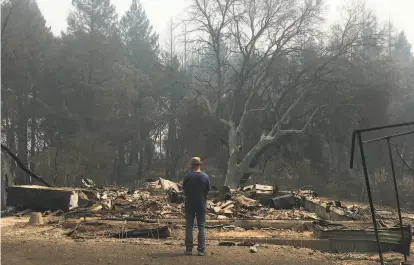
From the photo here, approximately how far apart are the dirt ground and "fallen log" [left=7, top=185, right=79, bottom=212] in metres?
5.02

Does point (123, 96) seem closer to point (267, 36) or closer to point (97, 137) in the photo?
point (97, 137)

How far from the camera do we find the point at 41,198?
15039 millimetres

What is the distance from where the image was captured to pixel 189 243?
7785 millimetres

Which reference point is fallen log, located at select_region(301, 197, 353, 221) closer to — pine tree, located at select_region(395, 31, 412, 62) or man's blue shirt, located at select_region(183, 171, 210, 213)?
man's blue shirt, located at select_region(183, 171, 210, 213)

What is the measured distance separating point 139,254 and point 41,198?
8532mm

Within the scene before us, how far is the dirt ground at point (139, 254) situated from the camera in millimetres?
7301

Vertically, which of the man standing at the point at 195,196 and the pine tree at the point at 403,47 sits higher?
the pine tree at the point at 403,47

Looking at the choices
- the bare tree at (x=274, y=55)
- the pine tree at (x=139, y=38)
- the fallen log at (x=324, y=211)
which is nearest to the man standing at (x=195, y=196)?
the fallen log at (x=324, y=211)

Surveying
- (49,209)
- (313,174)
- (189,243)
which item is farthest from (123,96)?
(189,243)

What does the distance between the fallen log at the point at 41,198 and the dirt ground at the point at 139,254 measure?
16.5ft

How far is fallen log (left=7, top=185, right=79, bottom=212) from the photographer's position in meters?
14.7

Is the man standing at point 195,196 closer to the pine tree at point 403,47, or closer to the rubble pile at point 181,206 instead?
the rubble pile at point 181,206

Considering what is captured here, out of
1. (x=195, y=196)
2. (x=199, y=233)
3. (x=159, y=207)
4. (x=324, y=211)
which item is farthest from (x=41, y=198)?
(x=324, y=211)

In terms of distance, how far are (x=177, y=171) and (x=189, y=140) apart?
4.96 m
